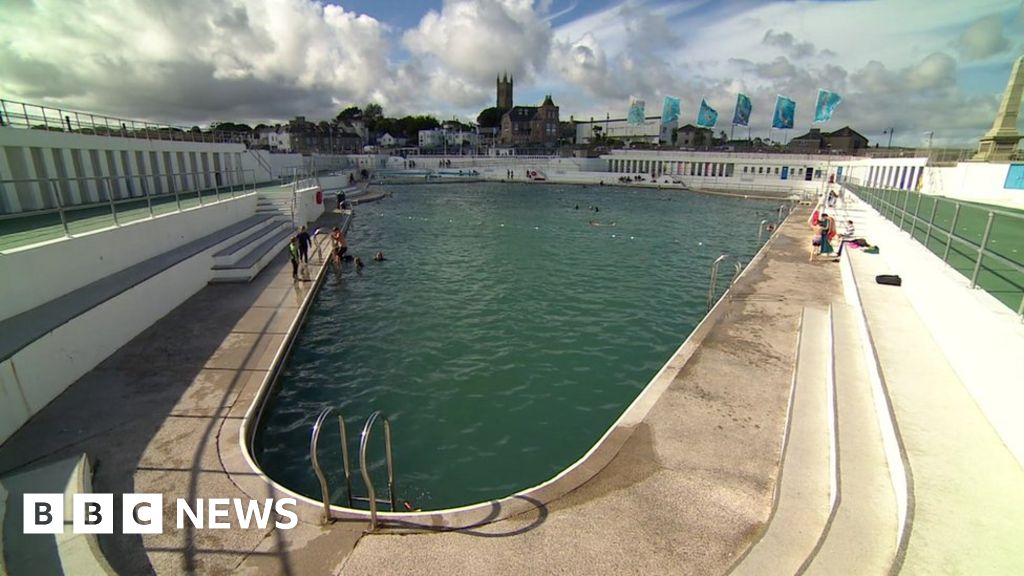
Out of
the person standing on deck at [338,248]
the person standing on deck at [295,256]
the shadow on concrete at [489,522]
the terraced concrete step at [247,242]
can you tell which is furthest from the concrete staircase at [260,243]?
the shadow on concrete at [489,522]

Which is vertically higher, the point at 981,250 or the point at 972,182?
the point at 972,182

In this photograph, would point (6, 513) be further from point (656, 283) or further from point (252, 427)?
point (656, 283)

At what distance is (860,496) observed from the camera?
4.78m

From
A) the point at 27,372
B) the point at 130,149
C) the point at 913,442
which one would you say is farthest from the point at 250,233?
the point at 913,442

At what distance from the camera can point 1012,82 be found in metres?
33.1

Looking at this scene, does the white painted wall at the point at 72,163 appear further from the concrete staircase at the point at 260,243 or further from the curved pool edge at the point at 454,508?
the curved pool edge at the point at 454,508

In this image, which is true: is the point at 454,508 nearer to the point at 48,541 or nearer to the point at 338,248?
the point at 48,541

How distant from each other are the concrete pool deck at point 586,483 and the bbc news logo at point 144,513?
0.39 feet

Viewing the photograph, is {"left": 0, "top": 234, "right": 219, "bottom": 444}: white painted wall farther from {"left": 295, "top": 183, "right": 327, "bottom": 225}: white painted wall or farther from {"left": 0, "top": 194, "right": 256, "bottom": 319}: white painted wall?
{"left": 295, "top": 183, "right": 327, "bottom": 225}: white painted wall

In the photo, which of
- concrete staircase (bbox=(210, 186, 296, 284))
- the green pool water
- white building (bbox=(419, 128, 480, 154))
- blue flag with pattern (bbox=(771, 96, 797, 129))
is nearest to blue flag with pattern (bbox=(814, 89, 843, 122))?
blue flag with pattern (bbox=(771, 96, 797, 129))

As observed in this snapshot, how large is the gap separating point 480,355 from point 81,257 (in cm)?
891

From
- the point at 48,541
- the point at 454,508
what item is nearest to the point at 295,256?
the point at 48,541

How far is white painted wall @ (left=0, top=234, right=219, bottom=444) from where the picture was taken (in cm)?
647

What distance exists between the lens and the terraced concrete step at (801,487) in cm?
423
